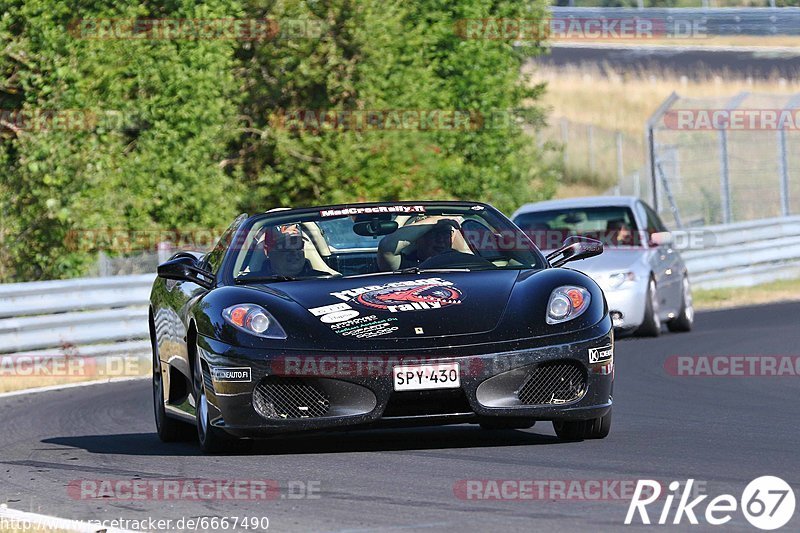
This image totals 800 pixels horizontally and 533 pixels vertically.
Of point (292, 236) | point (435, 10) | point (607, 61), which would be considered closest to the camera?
point (292, 236)

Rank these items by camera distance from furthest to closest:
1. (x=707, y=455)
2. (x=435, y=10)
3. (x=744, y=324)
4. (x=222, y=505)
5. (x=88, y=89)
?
(x=435, y=10)
(x=88, y=89)
(x=744, y=324)
(x=707, y=455)
(x=222, y=505)

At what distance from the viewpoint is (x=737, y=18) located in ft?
203

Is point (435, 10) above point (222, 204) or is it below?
above

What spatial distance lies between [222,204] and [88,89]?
10.5 feet

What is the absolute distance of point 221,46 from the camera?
79.7 feet

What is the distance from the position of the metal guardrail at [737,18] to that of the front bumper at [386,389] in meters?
53.8

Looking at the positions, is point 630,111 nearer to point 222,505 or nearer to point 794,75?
point 794,75

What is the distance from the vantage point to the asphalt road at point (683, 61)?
58750 millimetres

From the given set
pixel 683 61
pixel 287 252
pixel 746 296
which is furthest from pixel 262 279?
pixel 683 61

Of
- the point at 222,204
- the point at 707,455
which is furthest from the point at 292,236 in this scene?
the point at 222,204

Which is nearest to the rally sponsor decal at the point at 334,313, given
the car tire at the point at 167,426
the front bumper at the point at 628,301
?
the car tire at the point at 167,426

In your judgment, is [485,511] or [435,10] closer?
[485,511]

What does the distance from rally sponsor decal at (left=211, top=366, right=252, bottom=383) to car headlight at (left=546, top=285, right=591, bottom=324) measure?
1414mm

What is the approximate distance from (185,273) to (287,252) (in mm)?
547
